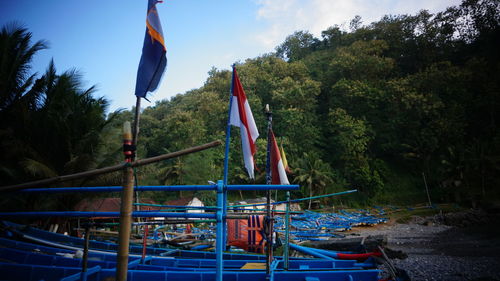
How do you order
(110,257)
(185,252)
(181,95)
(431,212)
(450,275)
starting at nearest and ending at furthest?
(110,257) < (185,252) < (450,275) < (431,212) < (181,95)

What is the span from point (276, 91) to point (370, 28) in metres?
18.6

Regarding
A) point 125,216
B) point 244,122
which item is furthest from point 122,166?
point 244,122

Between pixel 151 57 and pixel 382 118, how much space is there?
35859 mm

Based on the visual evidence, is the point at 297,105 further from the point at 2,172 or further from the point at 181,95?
the point at 2,172

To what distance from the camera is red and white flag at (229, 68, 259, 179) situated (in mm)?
4359

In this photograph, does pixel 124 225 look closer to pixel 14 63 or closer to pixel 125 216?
pixel 125 216

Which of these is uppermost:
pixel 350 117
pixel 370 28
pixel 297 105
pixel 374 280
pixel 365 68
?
pixel 370 28

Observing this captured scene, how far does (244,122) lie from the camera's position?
14.5 ft

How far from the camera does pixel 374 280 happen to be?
4496 millimetres

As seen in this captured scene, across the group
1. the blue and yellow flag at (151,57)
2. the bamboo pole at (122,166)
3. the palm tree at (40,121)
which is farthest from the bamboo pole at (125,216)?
the palm tree at (40,121)

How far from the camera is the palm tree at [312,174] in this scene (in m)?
29.5

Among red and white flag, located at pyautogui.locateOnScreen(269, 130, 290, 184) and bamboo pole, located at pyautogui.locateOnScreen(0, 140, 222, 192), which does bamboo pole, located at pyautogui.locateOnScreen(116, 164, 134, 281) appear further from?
red and white flag, located at pyautogui.locateOnScreen(269, 130, 290, 184)

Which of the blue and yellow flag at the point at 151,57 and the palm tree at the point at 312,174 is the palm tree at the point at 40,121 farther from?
the palm tree at the point at 312,174

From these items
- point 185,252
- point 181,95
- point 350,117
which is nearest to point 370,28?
point 350,117
